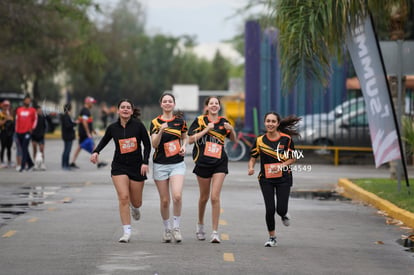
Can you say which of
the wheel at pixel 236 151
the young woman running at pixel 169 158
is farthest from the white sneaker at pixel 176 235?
the wheel at pixel 236 151

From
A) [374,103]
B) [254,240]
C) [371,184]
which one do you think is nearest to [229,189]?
[371,184]

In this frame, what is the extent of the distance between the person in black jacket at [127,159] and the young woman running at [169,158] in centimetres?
17

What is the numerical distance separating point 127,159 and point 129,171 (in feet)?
0.47

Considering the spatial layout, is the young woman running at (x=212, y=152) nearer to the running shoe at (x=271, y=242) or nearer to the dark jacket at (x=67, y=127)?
the running shoe at (x=271, y=242)

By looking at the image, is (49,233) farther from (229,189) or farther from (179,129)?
(229,189)

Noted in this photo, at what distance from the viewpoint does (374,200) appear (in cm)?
1681

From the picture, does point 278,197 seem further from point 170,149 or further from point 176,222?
point 170,149

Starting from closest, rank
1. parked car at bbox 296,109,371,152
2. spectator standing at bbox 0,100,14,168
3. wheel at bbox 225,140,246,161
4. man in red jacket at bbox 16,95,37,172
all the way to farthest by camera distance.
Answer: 1. man in red jacket at bbox 16,95,37,172
2. spectator standing at bbox 0,100,14,168
3. parked car at bbox 296,109,371,152
4. wheel at bbox 225,140,246,161

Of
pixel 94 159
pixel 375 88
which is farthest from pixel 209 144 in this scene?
pixel 375 88

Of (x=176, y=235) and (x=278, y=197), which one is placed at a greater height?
(x=278, y=197)

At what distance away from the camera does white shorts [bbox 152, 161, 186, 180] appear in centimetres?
1165

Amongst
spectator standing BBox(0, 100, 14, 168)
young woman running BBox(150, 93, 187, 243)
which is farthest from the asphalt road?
spectator standing BBox(0, 100, 14, 168)

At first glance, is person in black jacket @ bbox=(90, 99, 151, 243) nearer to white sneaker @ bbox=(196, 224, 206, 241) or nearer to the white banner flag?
white sneaker @ bbox=(196, 224, 206, 241)

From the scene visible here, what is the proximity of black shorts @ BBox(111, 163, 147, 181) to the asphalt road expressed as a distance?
2.48 feet
